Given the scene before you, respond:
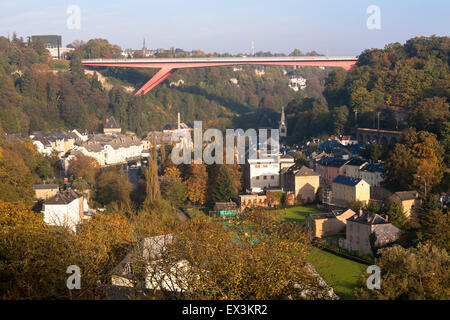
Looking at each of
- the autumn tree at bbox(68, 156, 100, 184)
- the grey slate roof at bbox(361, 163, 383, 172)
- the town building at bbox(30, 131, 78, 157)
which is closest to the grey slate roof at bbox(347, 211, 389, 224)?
the grey slate roof at bbox(361, 163, 383, 172)

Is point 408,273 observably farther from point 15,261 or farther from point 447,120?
point 447,120

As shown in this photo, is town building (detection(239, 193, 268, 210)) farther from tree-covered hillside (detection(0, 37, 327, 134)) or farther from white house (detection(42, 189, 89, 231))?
tree-covered hillside (detection(0, 37, 327, 134))

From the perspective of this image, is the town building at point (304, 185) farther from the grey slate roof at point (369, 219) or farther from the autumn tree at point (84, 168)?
the autumn tree at point (84, 168)

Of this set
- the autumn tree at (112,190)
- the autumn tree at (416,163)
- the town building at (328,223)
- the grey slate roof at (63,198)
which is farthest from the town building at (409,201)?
the grey slate roof at (63,198)

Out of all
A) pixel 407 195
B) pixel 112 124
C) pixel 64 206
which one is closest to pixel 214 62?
pixel 112 124

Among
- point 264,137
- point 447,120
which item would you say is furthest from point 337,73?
point 447,120

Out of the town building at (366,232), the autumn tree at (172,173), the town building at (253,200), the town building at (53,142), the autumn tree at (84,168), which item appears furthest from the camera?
the town building at (53,142)

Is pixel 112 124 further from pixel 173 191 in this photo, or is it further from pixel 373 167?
pixel 373 167
